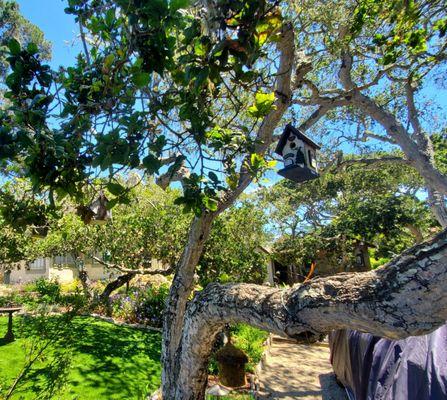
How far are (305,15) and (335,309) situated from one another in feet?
20.8

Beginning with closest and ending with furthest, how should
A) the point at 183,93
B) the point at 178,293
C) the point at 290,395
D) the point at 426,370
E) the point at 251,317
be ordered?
the point at 183,93
the point at 251,317
the point at 426,370
the point at 178,293
the point at 290,395

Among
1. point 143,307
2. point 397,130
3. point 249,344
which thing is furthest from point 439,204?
point 143,307

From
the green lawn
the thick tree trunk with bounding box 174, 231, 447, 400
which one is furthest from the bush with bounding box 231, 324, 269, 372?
the thick tree trunk with bounding box 174, 231, 447, 400

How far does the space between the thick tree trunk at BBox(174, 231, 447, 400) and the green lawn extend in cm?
285

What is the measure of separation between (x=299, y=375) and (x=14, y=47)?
9.02 meters

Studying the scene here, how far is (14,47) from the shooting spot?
1968mm

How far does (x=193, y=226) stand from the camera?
11.8ft

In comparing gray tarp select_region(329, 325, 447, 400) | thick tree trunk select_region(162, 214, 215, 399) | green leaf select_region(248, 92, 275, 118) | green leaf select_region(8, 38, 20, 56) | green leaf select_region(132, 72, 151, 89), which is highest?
green leaf select_region(8, 38, 20, 56)

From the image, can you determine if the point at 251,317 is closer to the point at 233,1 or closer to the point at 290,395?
the point at 233,1

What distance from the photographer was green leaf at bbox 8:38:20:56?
1.96m

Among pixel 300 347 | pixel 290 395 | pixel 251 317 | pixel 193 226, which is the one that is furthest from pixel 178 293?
pixel 300 347

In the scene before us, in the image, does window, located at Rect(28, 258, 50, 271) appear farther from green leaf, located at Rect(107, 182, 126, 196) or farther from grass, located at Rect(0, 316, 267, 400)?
green leaf, located at Rect(107, 182, 126, 196)

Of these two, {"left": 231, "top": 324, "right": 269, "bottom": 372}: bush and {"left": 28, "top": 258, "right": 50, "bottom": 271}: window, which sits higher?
{"left": 28, "top": 258, "right": 50, "bottom": 271}: window

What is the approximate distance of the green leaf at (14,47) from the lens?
1956 millimetres
